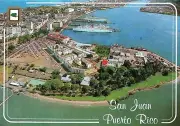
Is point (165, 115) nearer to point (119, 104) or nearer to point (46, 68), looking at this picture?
point (119, 104)

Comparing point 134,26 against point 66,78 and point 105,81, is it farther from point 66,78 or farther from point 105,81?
point 66,78

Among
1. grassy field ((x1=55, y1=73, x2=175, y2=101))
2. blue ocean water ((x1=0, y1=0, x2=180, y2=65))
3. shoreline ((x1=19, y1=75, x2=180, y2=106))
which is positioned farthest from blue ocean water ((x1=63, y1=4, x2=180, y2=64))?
shoreline ((x1=19, y1=75, x2=180, y2=106))

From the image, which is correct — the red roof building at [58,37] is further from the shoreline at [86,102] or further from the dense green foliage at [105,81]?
the shoreline at [86,102]

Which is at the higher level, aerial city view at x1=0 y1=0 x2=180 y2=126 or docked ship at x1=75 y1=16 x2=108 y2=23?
docked ship at x1=75 y1=16 x2=108 y2=23

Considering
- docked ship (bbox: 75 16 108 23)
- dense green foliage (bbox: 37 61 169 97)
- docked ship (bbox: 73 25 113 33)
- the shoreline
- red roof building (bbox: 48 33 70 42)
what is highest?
docked ship (bbox: 75 16 108 23)

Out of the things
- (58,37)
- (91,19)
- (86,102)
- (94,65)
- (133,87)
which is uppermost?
(91,19)

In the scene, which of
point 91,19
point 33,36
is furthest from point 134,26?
point 33,36

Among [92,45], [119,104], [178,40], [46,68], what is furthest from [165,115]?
[46,68]

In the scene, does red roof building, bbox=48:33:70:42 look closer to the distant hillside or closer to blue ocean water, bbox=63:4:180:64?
blue ocean water, bbox=63:4:180:64
